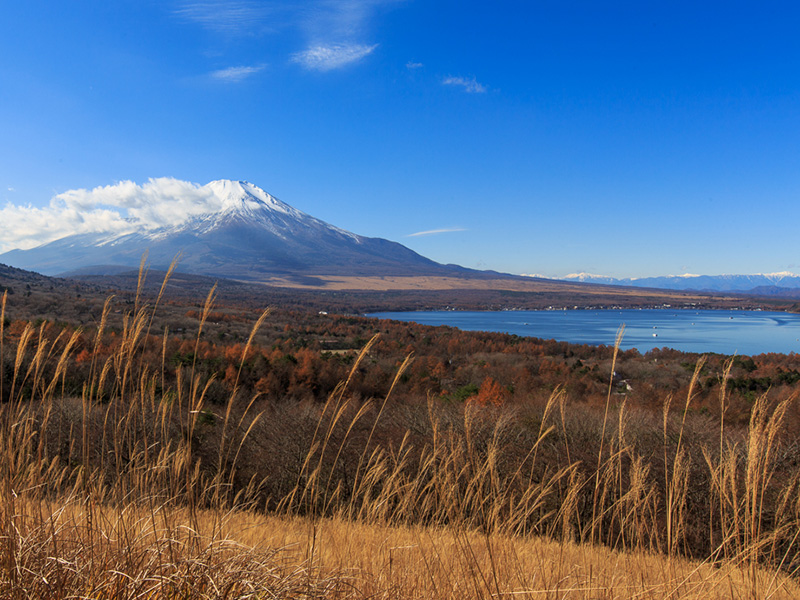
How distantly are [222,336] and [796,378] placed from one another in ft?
133

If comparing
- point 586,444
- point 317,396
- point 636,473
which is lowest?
point 317,396

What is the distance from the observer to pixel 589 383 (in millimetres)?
30922

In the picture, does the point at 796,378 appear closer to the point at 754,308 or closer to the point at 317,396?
the point at 317,396

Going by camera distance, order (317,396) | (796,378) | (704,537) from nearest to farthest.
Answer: (704,537)
(317,396)
(796,378)

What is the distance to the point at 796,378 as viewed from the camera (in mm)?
29156

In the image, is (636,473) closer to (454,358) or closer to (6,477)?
(6,477)

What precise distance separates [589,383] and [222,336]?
1110 inches

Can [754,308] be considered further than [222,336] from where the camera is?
Yes

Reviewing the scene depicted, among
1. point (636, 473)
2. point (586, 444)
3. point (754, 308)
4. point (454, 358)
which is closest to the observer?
point (636, 473)

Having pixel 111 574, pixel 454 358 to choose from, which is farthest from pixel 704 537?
pixel 454 358

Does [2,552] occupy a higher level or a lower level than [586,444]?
higher

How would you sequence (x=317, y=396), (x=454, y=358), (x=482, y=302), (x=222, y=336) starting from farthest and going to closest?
(x=482, y=302), (x=454, y=358), (x=222, y=336), (x=317, y=396)

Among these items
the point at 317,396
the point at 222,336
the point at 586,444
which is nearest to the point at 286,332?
the point at 222,336

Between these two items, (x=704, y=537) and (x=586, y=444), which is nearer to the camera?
(x=704, y=537)
